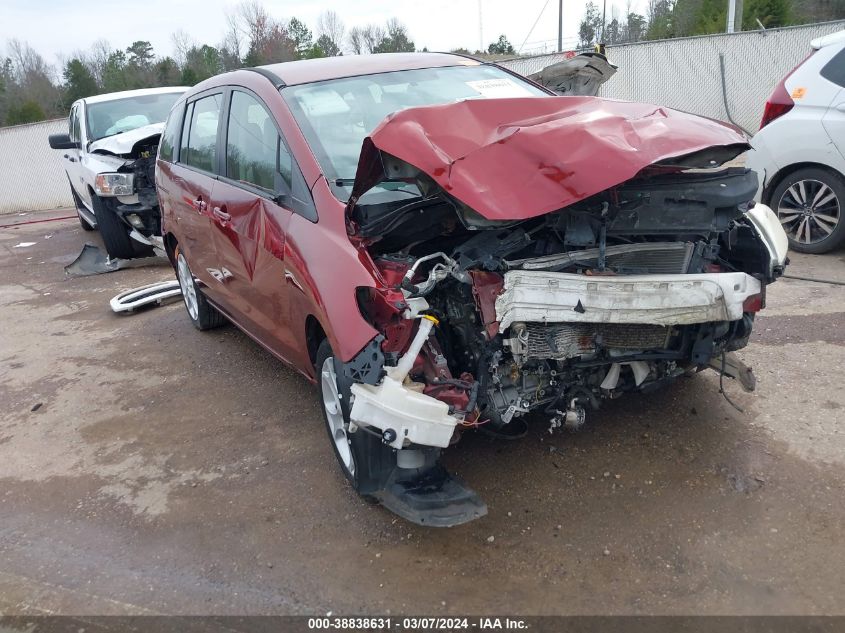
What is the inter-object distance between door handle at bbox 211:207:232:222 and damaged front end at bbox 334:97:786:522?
1353 millimetres

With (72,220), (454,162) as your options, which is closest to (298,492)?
(454,162)

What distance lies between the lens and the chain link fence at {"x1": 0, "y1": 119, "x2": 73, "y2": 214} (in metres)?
17.1

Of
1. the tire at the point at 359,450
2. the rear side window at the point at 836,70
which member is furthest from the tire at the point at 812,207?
the tire at the point at 359,450

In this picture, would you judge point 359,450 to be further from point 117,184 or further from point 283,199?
point 117,184

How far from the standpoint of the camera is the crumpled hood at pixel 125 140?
27.4 feet

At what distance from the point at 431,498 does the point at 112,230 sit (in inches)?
289

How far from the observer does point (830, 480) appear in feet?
10.2

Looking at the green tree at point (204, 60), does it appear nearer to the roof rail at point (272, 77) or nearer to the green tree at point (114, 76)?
the green tree at point (114, 76)

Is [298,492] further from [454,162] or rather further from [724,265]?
[724,265]

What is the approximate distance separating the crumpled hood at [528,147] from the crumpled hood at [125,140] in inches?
244

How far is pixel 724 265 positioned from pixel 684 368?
0.52 m

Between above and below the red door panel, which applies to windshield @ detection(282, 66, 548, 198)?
above

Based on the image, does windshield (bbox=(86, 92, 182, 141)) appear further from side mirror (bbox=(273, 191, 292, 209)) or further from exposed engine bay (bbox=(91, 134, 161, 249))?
side mirror (bbox=(273, 191, 292, 209))

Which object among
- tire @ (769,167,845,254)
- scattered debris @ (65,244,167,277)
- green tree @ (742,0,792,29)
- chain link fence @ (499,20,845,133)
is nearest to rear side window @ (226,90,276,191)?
tire @ (769,167,845,254)
